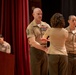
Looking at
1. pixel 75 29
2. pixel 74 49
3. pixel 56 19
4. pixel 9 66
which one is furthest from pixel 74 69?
pixel 9 66

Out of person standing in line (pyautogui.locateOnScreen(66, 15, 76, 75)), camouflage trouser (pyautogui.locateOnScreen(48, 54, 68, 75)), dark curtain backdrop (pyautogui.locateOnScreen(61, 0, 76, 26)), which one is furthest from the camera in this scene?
dark curtain backdrop (pyautogui.locateOnScreen(61, 0, 76, 26))

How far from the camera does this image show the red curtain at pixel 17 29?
4.65 metres

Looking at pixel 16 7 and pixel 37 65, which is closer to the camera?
pixel 37 65

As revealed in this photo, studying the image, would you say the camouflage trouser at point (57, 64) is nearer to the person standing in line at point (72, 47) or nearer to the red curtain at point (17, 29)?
the person standing in line at point (72, 47)

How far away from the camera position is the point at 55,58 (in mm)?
3199

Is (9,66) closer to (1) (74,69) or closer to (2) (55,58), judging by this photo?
(2) (55,58)

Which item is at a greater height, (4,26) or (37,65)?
(4,26)

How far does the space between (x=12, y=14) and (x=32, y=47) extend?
135 cm

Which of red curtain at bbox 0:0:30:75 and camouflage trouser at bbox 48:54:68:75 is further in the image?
red curtain at bbox 0:0:30:75

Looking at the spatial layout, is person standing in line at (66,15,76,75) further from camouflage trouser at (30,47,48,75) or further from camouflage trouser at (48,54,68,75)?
camouflage trouser at (48,54,68,75)

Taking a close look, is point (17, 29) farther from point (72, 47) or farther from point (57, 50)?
point (57, 50)

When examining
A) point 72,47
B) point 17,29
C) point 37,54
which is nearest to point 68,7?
point 17,29

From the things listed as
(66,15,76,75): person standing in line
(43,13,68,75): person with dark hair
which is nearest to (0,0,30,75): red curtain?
(66,15,76,75): person standing in line

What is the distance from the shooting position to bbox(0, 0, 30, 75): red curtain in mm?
4648
